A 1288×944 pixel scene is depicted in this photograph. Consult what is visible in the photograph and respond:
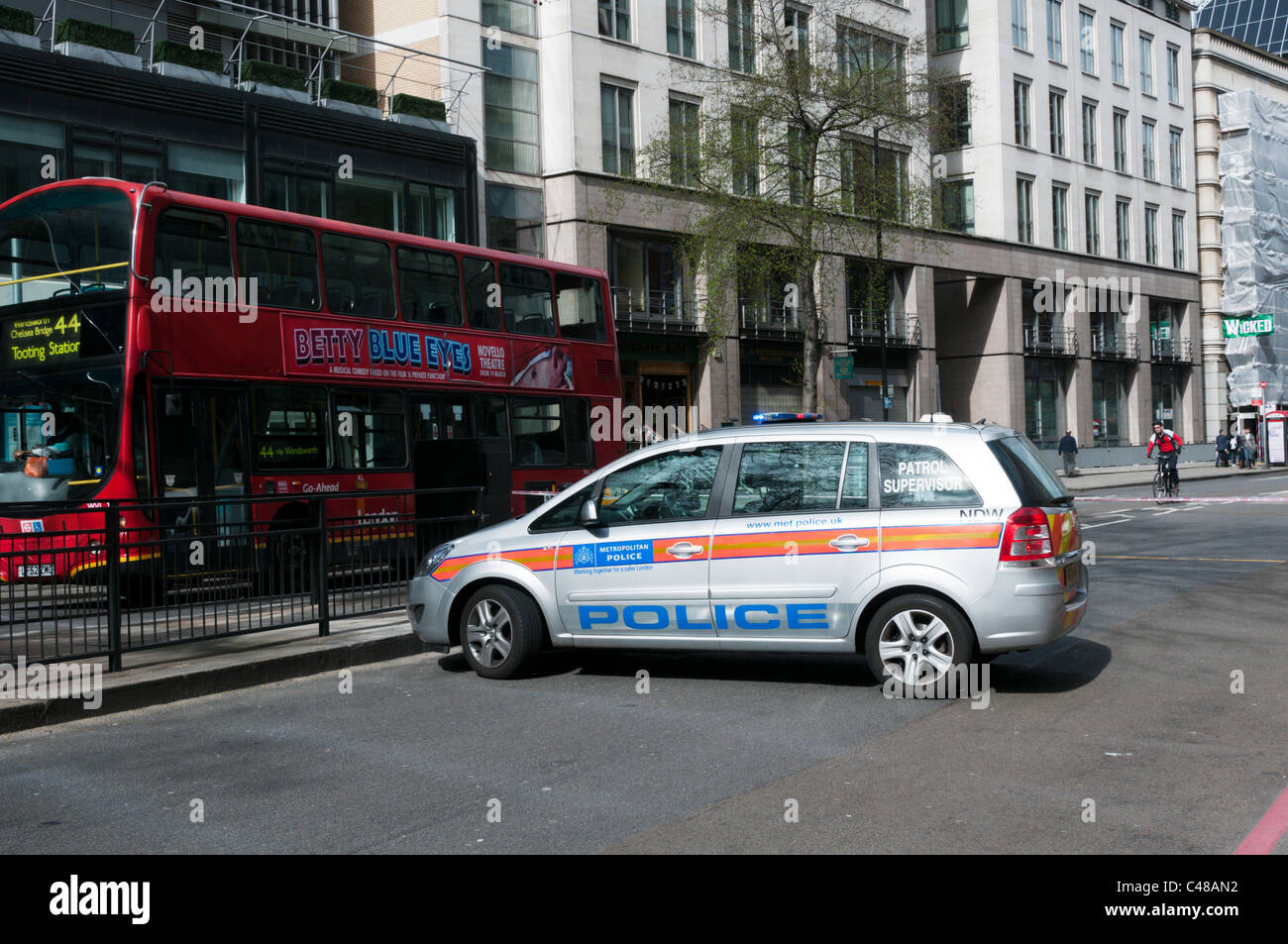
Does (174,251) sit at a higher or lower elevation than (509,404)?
higher

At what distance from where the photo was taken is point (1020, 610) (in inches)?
300

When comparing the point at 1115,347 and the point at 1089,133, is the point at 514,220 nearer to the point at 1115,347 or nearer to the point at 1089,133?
the point at 1089,133

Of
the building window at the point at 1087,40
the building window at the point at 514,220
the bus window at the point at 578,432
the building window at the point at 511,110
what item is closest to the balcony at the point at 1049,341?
the building window at the point at 1087,40

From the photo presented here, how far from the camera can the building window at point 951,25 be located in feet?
160

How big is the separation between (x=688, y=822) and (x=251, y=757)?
8.78 feet

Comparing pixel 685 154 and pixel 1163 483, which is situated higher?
pixel 685 154

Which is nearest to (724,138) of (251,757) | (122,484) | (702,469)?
(122,484)

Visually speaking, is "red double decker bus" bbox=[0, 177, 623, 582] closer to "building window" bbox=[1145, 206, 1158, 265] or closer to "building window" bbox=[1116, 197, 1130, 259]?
"building window" bbox=[1116, 197, 1130, 259]

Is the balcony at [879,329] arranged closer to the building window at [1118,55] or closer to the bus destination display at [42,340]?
the building window at [1118,55]

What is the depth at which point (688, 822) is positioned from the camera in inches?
208

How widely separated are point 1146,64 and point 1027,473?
5770 centimetres

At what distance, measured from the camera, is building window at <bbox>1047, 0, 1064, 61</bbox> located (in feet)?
169

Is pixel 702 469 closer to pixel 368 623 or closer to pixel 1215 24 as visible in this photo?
pixel 368 623

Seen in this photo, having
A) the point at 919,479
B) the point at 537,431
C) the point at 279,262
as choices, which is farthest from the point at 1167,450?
the point at 919,479
